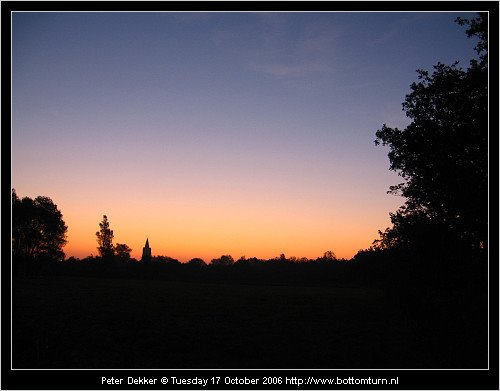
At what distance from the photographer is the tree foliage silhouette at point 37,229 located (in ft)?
201

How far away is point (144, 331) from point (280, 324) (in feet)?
22.7

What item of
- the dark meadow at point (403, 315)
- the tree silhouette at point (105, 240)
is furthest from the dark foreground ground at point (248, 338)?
the tree silhouette at point (105, 240)

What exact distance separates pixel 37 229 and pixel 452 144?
69591 mm

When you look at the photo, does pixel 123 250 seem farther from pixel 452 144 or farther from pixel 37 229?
pixel 452 144

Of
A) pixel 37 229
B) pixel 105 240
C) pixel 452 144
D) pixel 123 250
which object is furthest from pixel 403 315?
pixel 123 250

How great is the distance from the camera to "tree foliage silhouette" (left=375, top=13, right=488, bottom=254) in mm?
15969

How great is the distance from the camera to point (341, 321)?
1880cm

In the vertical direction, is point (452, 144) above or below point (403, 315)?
above

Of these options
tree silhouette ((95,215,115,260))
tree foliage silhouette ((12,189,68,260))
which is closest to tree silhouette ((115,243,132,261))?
tree silhouette ((95,215,115,260))

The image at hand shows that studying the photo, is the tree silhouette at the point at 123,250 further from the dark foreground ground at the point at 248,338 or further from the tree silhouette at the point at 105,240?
the dark foreground ground at the point at 248,338

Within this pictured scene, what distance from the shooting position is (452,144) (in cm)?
1708

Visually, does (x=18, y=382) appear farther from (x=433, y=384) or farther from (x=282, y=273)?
(x=282, y=273)

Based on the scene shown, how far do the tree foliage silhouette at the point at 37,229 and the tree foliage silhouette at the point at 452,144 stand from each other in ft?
214

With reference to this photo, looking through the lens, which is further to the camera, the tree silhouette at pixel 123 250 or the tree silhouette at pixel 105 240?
the tree silhouette at pixel 123 250
